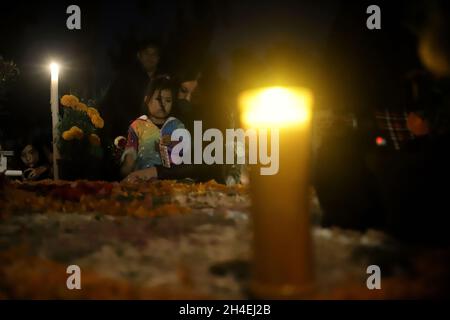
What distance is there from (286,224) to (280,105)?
1.24 feet

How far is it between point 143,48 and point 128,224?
9.04 feet

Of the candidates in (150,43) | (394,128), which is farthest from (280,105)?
(150,43)

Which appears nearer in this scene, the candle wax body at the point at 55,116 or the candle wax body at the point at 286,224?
the candle wax body at the point at 286,224

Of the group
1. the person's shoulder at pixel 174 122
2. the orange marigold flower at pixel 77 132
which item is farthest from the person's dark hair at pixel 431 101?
→ the orange marigold flower at pixel 77 132

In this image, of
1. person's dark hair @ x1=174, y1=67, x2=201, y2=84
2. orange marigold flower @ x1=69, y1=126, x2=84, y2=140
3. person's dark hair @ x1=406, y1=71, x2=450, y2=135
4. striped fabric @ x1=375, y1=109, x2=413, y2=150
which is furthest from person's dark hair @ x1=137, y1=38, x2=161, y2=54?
person's dark hair @ x1=406, y1=71, x2=450, y2=135

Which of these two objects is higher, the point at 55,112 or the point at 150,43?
the point at 150,43

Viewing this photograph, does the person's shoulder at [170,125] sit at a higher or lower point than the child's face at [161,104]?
lower

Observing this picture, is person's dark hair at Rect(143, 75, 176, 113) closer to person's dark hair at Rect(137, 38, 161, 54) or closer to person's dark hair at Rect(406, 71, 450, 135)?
person's dark hair at Rect(137, 38, 161, 54)

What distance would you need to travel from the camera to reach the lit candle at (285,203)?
1245 millimetres

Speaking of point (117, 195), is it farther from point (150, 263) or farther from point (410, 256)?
point (410, 256)

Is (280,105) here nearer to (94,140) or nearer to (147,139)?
(147,139)

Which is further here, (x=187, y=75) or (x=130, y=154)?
(x=187, y=75)

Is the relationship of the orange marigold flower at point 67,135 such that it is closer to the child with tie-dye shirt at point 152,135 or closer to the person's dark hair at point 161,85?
the child with tie-dye shirt at point 152,135

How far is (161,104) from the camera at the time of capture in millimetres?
3707
